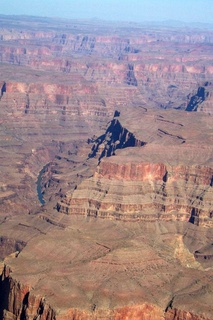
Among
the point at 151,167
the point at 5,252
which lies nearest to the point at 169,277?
the point at 5,252

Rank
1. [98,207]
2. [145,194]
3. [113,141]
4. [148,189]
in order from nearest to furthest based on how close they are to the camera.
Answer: [98,207] < [145,194] < [148,189] < [113,141]

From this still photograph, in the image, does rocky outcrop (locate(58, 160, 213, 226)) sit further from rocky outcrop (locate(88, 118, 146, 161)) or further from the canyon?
rocky outcrop (locate(88, 118, 146, 161))

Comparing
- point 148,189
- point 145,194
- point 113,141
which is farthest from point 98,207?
point 113,141

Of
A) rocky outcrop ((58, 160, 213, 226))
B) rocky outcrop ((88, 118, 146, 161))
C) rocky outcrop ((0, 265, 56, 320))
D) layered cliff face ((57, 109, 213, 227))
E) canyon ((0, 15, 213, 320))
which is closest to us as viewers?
rocky outcrop ((0, 265, 56, 320))

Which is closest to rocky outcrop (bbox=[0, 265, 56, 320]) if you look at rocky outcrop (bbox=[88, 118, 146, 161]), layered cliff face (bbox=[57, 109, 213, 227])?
layered cliff face (bbox=[57, 109, 213, 227])

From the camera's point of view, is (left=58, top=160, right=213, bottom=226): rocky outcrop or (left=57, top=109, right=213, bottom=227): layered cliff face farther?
(left=57, top=109, right=213, bottom=227): layered cliff face

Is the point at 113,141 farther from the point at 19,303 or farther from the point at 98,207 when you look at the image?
the point at 19,303

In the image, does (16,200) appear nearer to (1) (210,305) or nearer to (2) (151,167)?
(2) (151,167)

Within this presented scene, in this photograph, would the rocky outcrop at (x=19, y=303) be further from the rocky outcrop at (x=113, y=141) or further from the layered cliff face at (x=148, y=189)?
the rocky outcrop at (x=113, y=141)
